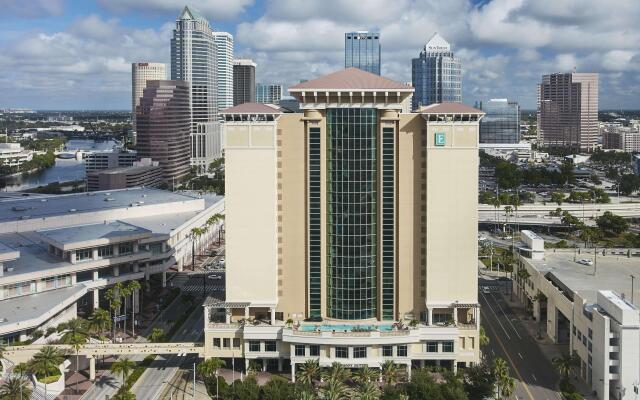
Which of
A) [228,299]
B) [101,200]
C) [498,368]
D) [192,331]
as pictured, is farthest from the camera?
[101,200]

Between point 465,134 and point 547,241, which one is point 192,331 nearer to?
point 465,134

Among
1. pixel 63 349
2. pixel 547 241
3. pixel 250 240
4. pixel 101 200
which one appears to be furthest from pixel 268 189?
pixel 547 241

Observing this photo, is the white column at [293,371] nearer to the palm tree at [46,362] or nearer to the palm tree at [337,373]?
the palm tree at [337,373]

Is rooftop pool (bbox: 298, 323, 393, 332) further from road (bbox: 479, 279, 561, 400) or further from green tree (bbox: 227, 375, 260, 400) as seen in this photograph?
road (bbox: 479, 279, 561, 400)

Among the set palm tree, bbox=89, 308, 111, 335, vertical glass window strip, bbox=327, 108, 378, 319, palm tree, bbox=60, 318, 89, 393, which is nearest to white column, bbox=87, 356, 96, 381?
palm tree, bbox=60, 318, 89, 393

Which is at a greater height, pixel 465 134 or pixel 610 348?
pixel 465 134

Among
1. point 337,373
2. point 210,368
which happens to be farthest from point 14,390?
point 337,373
